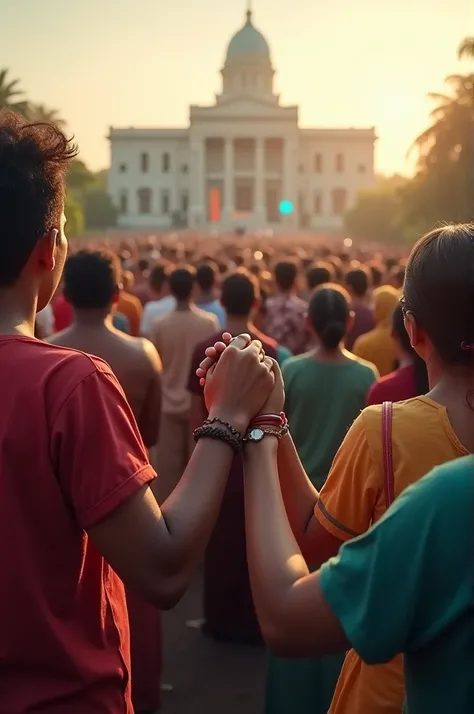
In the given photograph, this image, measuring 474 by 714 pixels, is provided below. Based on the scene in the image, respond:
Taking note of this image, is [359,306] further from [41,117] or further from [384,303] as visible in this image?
[41,117]

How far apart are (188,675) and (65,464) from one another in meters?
3.45

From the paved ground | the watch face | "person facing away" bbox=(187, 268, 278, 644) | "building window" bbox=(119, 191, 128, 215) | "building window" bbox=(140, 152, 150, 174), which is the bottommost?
the paved ground

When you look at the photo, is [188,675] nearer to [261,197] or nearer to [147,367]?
[147,367]

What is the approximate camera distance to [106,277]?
419 cm

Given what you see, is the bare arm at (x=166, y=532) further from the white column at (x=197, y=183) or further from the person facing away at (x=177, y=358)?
the white column at (x=197, y=183)

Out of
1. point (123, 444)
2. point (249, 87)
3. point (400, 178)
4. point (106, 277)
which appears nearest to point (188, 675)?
point (106, 277)

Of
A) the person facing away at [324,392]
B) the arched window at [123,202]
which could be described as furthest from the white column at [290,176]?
the person facing away at [324,392]

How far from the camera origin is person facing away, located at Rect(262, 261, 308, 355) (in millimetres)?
7176

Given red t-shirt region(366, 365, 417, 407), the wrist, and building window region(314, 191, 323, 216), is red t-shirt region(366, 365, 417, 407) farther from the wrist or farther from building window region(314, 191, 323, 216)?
building window region(314, 191, 323, 216)

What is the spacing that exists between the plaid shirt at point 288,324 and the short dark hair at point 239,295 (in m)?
1.85

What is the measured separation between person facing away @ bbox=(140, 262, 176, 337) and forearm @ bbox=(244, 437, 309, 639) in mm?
5365

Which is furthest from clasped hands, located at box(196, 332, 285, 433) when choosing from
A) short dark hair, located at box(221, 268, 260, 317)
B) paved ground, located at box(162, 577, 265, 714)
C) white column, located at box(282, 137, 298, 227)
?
white column, located at box(282, 137, 298, 227)

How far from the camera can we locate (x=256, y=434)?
1991mm

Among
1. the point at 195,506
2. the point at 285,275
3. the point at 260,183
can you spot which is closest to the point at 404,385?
the point at 195,506
